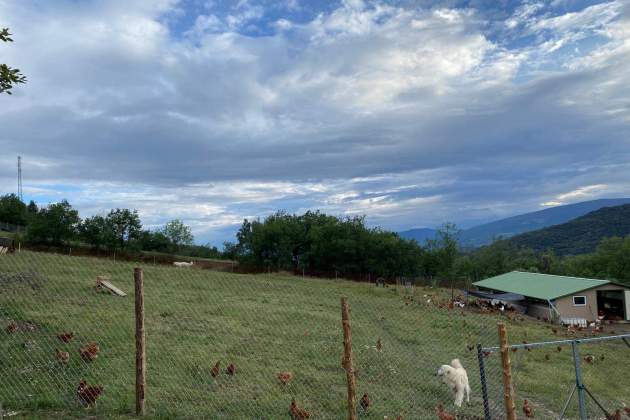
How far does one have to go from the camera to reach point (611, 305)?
114ft

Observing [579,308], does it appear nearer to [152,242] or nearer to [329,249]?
[329,249]

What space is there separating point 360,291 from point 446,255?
38.9 meters

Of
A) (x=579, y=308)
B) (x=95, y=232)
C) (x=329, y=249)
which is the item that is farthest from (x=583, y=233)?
(x=95, y=232)

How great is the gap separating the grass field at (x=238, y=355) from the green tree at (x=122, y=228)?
30.0m

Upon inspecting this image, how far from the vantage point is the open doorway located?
33.2 metres

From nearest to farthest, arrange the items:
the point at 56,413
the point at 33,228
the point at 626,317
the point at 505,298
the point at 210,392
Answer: the point at 56,413
the point at 210,392
the point at 626,317
the point at 505,298
the point at 33,228

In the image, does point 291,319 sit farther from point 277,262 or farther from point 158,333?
point 277,262

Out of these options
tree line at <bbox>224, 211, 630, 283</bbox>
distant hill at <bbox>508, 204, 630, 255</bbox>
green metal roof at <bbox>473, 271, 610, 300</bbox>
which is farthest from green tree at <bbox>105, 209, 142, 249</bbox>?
distant hill at <bbox>508, 204, 630, 255</bbox>

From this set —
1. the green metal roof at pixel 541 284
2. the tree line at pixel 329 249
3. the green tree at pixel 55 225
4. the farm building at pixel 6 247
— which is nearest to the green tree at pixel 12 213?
the green tree at pixel 55 225

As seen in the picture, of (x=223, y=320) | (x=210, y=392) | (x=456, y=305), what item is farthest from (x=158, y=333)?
(x=456, y=305)

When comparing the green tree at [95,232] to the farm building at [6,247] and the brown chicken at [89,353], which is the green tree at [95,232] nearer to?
the farm building at [6,247]

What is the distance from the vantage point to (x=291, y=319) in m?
16.9

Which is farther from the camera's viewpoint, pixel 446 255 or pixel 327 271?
pixel 446 255

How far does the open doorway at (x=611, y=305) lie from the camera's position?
33.2 metres
